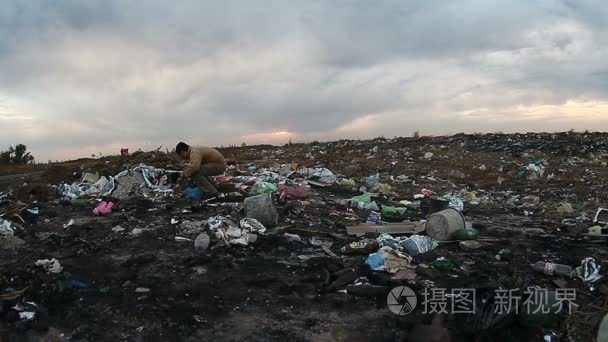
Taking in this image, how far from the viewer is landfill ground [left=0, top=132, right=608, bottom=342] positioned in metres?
3.01

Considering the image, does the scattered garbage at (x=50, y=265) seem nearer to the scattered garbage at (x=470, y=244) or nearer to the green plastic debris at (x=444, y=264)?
the green plastic debris at (x=444, y=264)

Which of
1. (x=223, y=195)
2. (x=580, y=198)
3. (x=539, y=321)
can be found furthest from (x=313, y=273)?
(x=580, y=198)

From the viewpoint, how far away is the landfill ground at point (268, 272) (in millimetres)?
3010

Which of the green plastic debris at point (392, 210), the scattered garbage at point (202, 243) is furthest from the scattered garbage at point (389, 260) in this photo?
the green plastic debris at point (392, 210)

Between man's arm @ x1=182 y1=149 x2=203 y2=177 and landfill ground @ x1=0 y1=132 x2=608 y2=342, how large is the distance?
0.54m

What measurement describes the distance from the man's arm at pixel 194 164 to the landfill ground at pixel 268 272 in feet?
1.76

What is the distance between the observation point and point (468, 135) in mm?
13430

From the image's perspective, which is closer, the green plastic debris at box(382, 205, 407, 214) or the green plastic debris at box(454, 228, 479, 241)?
the green plastic debris at box(454, 228, 479, 241)

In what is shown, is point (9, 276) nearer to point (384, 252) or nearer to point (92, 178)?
point (384, 252)

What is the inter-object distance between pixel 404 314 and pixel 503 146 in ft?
31.3

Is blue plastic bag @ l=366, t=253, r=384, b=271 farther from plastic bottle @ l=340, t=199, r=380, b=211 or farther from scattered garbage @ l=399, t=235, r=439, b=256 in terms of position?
plastic bottle @ l=340, t=199, r=380, b=211

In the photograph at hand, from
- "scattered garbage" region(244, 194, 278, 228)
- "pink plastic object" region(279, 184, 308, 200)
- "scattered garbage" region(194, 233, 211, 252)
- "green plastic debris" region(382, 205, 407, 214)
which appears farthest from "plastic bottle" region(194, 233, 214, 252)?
"green plastic debris" region(382, 205, 407, 214)

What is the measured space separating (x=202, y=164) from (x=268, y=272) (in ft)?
12.2

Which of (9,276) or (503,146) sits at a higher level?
(503,146)
